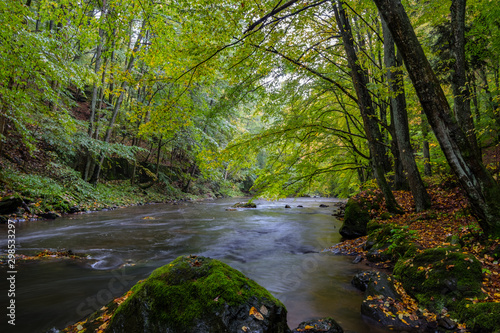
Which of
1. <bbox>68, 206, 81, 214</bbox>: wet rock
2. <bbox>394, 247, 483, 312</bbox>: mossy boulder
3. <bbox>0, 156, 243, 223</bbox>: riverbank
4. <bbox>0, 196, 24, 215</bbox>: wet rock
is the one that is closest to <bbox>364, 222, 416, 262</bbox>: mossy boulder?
<bbox>394, 247, 483, 312</bbox>: mossy boulder

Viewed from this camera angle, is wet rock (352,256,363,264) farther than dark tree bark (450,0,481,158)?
Yes

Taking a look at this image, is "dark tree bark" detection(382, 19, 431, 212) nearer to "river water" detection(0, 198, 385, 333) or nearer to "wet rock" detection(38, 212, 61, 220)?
"river water" detection(0, 198, 385, 333)

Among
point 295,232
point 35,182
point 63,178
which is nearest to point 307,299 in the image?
point 295,232

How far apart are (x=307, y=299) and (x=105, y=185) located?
50.8ft

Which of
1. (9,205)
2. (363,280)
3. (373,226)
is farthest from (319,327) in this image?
(9,205)

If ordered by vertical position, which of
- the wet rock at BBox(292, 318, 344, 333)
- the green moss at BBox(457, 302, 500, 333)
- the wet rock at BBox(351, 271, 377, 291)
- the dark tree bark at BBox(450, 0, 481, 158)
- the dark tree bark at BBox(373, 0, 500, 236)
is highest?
the dark tree bark at BBox(450, 0, 481, 158)

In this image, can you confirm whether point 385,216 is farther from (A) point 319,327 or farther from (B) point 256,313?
(B) point 256,313

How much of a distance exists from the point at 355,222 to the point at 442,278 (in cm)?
471

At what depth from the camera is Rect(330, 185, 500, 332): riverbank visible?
2.90 m

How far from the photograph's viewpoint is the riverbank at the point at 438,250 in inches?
114

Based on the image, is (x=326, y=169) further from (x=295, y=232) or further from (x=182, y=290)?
(x=182, y=290)

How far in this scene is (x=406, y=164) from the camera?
665 centimetres

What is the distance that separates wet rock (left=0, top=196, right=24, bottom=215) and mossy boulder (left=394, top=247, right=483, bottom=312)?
11.9m

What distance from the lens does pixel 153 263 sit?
5609 millimetres
